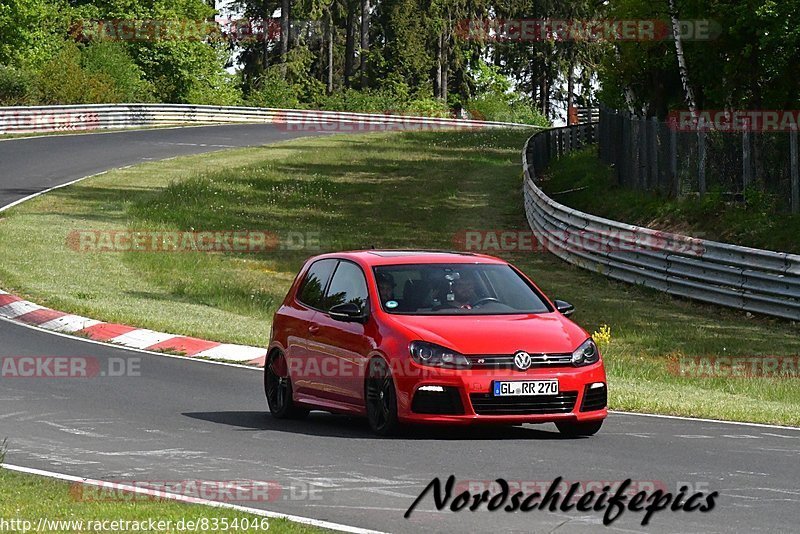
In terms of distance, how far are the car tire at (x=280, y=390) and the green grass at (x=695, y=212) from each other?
15463 millimetres

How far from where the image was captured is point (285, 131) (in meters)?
69.7

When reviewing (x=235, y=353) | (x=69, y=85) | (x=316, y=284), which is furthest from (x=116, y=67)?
(x=316, y=284)

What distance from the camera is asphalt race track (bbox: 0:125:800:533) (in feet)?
29.1

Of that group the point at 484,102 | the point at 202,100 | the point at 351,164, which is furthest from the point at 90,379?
the point at 484,102

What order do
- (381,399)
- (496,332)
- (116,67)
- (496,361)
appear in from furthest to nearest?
(116,67) → (381,399) → (496,332) → (496,361)

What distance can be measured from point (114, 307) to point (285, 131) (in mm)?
47282

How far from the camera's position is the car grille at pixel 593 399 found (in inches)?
475

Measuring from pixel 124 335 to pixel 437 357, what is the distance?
31.1 ft

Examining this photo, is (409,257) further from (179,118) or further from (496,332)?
(179,118)

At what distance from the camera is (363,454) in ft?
37.0

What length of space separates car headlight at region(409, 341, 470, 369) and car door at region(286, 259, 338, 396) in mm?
1575

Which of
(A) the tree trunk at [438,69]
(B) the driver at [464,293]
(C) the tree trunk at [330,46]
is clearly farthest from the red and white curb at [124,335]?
(C) the tree trunk at [330,46]

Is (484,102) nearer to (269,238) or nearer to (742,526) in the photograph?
(269,238)

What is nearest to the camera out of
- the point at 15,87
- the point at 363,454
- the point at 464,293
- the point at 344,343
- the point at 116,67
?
the point at 363,454
